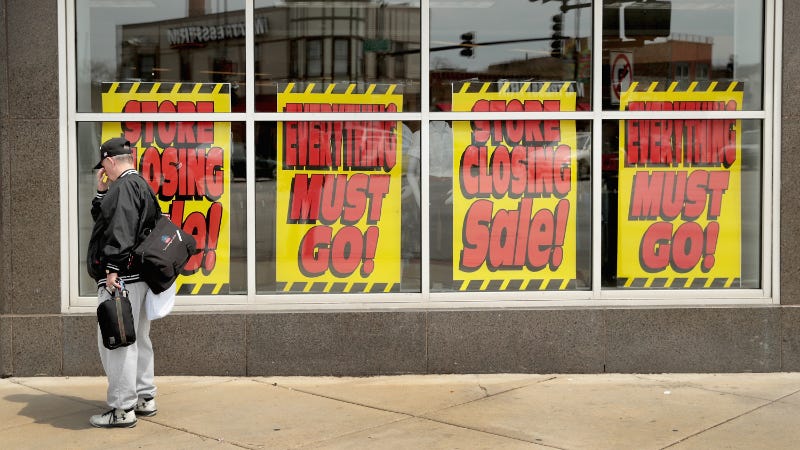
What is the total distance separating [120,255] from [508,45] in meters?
3.44

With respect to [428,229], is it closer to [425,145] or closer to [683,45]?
[425,145]

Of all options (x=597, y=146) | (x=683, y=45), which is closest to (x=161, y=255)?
(x=597, y=146)

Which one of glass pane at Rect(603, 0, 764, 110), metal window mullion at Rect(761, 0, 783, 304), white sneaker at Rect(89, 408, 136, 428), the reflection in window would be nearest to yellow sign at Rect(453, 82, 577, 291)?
glass pane at Rect(603, 0, 764, 110)

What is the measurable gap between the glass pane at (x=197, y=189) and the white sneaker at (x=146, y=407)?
1451mm

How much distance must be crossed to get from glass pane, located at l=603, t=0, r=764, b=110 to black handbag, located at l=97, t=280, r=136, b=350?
12.8 feet

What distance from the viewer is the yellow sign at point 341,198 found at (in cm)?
807

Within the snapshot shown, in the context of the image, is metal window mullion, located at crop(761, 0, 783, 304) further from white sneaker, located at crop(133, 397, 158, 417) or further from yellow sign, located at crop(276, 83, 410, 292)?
white sneaker, located at crop(133, 397, 158, 417)

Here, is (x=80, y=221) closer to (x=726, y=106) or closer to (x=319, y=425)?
(x=319, y=425)

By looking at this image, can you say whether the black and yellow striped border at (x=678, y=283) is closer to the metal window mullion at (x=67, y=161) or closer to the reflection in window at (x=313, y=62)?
the reflection in window at (x=313, y=62)

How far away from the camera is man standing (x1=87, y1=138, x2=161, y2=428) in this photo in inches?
245

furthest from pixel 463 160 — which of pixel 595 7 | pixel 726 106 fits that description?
pixel 726 106

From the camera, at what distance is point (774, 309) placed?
313 inches

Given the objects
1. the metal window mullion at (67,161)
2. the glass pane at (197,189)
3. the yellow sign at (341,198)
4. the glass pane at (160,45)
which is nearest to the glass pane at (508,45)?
the yellow sign at (341,198)

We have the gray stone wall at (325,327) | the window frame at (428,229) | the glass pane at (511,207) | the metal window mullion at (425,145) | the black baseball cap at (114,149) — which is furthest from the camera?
the glass pane at (511,207)
